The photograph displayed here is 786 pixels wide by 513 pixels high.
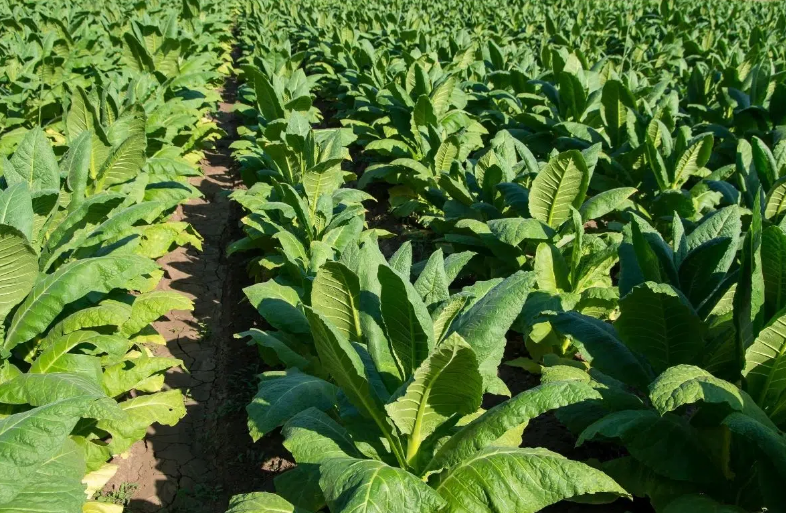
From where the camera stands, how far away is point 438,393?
2.28m

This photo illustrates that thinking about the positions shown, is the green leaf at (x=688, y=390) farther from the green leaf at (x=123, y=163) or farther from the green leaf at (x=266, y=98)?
the green leaf at (x=266, y=98)

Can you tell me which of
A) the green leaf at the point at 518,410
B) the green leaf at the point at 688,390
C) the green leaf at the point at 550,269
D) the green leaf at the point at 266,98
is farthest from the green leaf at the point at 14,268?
the green leaf at the point at 266,98

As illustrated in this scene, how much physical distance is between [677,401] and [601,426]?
0.43 m

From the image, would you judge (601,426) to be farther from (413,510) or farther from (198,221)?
(198,221)

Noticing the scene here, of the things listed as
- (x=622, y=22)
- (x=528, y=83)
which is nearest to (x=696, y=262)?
(x=528, y=83)

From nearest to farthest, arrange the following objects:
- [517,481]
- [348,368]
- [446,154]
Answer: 1. [517,481]
2. [348,368]
3. [446,154]

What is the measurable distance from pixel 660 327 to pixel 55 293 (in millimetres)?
2461

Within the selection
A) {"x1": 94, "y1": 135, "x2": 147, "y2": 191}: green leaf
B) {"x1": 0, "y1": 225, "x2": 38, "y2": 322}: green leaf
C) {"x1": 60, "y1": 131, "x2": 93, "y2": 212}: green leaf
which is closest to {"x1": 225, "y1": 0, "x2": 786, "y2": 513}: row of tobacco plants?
{"x1": 94, "y1": 135, "x2": 147, "y2": 191}: green leaf

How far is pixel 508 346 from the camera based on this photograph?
4418 millimetres

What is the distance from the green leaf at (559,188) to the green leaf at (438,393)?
2088 mm

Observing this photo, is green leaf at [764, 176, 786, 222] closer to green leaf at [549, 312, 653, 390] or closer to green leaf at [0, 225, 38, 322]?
green leaf at [549, 312, 653, 390]

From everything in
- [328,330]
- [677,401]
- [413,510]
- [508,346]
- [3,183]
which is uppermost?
[3,183]

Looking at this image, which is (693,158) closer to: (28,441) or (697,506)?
(697,506)

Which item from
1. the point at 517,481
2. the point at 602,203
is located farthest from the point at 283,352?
the point at 602,203
